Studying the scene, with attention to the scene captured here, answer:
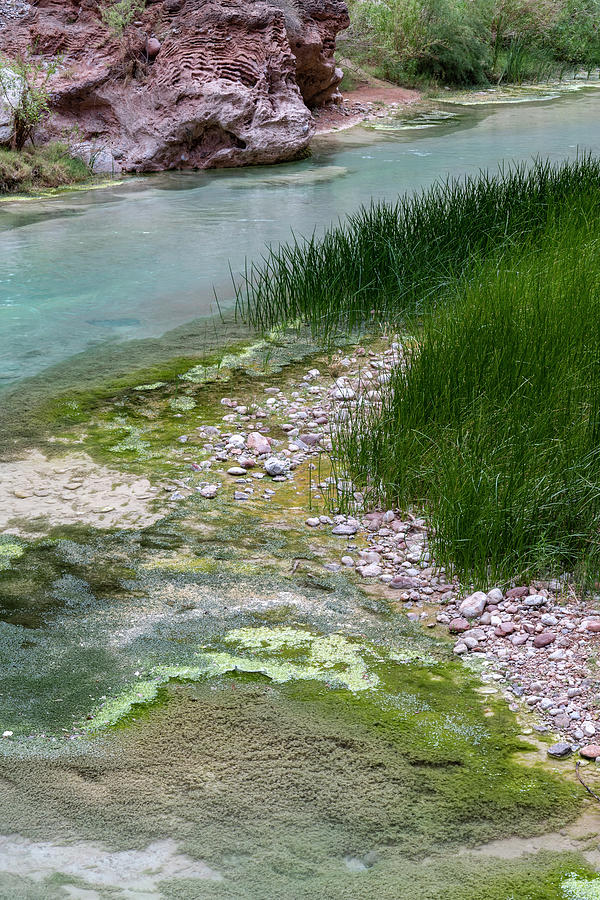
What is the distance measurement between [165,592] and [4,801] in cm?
118

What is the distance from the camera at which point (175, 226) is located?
32.7 feet

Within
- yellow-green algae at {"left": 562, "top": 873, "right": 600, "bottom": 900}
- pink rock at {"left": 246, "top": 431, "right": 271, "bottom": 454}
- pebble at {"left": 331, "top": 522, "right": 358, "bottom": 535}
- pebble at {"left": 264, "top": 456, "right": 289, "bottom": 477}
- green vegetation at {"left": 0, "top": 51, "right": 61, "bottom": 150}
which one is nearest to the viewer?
yellow-green algae at {"left": 562, "top": 873, "right": 600, "bottom": 900}

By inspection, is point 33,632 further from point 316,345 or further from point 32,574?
point 316,345

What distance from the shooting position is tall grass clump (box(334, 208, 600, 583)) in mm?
3480

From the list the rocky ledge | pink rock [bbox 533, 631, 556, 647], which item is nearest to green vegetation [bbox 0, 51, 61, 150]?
the rocky ledge

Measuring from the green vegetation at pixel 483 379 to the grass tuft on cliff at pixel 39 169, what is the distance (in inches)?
239

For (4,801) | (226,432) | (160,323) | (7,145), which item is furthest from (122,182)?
(4,801)

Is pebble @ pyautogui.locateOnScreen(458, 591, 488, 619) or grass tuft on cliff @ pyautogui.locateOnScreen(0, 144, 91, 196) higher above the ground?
grass tuft on cliff @ pyautogui.locateOnScreen(0, 144, 91, 196)

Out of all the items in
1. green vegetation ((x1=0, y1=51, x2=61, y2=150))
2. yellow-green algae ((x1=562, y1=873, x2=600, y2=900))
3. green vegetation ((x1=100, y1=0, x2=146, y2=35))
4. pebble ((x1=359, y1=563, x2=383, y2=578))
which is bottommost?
pebble ((x1=359, y1=563, x2=383, y2=578))

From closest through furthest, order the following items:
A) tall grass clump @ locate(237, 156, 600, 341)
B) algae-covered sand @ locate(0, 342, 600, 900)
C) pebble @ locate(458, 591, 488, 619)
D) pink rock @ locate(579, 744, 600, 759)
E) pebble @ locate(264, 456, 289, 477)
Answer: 1. algae-covered sand @ locate(0, 342, 600, 900)
2. pink rock @ locate(579, 744, 600, 759)
3. pebble @ locate(458, 591, 488, 619)
4. pebble @ locate(264, 456, 289, 477)
5. tall grass clump @ locate(237, 156, 600, 341)

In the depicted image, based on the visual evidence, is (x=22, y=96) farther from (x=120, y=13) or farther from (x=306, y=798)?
(x=306, y=798)

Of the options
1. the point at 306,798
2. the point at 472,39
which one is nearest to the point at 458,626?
the point at 306,798

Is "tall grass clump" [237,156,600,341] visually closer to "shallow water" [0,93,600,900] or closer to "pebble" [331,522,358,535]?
"shallow water" [0,93,600,900]

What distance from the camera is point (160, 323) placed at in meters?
7.09
